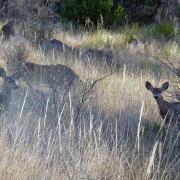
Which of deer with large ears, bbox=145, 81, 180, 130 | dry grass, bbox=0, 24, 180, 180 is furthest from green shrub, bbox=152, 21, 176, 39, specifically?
deer with large ears, bbox=145, 81, 180, 130

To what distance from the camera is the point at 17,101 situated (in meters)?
5.66

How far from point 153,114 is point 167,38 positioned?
21.2 feet

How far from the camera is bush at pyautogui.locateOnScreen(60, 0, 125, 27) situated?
14.4m

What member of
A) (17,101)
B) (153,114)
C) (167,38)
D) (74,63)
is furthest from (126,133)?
→ (167,38)

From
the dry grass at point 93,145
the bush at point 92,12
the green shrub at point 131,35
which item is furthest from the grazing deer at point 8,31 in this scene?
the dry grass at point 93,145

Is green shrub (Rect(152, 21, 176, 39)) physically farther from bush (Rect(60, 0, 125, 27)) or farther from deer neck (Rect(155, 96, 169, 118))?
deer neck (Rect(155, 96, 169, 118))

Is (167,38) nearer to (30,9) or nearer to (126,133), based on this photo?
(30,9)

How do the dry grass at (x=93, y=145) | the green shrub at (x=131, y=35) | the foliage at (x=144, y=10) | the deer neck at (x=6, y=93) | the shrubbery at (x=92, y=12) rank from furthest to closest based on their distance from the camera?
the foliage at (x=144, y=10), the shrubbery at (x=92, y=12), the green shrub at (x=131, y=35), the deer neck at (x=6, y=93), the dry grass at (x=93, y=145)

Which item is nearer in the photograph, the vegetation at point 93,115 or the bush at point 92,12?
the vegetation at point 93,115

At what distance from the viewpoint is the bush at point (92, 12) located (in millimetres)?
14398

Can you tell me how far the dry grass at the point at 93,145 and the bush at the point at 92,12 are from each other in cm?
819

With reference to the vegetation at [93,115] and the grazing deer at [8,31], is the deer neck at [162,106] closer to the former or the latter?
the vegetation at [93,115]

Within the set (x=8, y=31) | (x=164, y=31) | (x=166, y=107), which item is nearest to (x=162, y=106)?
(x=166, y=107)

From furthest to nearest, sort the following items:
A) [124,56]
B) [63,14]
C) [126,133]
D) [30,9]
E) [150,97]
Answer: [63,14] → [30,9] → [124,56] → [150,97] → [126,133]
